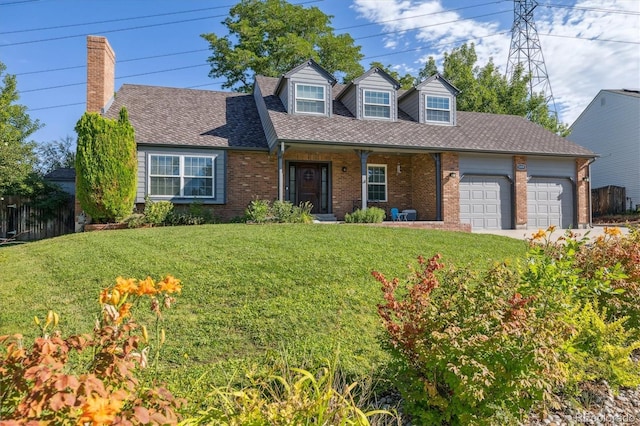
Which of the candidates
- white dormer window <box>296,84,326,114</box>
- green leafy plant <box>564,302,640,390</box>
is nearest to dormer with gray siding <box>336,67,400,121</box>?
white dormer window <box>296,84,326,114</box>

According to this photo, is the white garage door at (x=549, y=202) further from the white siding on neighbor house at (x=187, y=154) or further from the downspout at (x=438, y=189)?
the white siding on neighbor house at (x=187, y=154)

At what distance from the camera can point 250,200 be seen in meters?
13.8

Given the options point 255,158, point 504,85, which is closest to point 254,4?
point 255,158

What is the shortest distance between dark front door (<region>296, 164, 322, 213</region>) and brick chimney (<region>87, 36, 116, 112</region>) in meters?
7.19

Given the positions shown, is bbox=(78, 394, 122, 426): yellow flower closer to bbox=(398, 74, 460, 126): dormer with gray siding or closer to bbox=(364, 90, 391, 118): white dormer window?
bbox=(364, 90, 391, 118): white dormer window

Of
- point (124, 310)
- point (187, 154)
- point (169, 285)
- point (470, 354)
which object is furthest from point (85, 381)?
point (187, 154)

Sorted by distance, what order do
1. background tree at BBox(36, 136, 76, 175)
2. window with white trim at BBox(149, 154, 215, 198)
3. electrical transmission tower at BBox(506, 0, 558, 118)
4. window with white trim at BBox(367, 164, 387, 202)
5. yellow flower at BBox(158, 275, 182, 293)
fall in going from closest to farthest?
1. yellow flower at BBox(158, 275, 182, 293)
2. window with white trim at BBox(149, 154, 215, 198)
3. window with white trim at BBox(367, 164, 387, 202)
4. electrical transmission tower at BBox(506, 0, 558, 118)
5. background tree at BBox(36, 136, 76, 175)

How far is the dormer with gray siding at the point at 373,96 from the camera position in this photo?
49.8 feet

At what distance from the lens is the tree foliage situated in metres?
26.9

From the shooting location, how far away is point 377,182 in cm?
1570

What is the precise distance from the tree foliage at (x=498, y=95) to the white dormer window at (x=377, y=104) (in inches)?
528

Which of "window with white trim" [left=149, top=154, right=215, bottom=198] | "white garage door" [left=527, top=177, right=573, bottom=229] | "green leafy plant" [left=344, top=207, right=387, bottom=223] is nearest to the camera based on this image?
"green leafy plant" [left=344, top=207, right=387, bottom=223]

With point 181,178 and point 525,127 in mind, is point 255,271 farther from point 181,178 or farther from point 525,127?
point 525,127

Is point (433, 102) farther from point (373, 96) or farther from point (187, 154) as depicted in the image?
point (187, 154)
